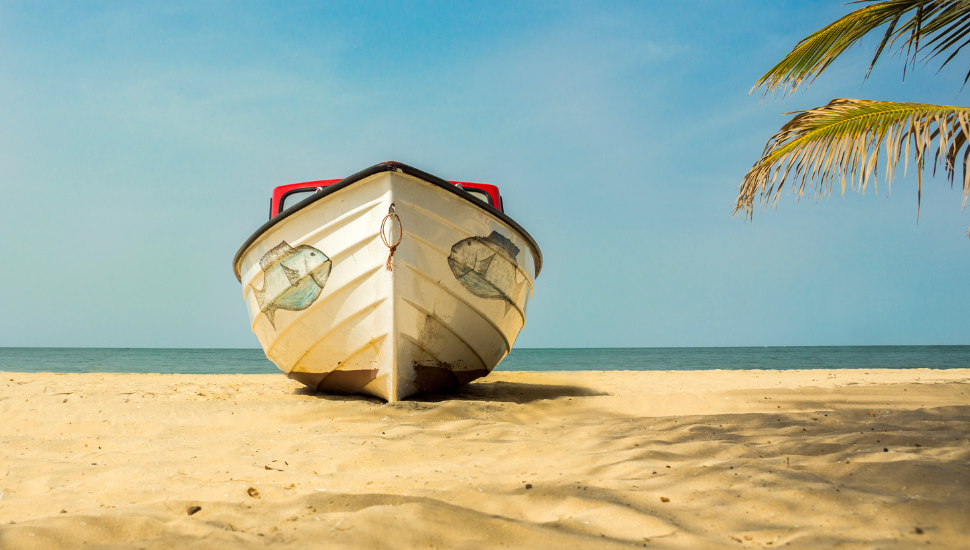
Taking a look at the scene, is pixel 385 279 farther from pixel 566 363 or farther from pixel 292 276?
pixel 566 363

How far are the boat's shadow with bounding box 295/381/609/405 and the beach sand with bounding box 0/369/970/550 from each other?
0.76 meters

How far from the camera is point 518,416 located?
157 inches

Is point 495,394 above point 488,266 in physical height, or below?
below

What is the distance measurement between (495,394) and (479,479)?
11.6 feet

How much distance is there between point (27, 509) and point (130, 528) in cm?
58

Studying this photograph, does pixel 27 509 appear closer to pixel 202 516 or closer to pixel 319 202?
pixel 202 516

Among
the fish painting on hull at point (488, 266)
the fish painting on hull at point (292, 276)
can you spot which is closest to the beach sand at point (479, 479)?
the fish painting on hull at point (292, 276)

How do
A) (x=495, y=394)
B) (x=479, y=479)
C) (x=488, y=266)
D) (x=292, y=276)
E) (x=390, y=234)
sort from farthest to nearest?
(x=495, y=394)
(x=488, y=266)
(x=292, y=276)
(x=390, y=234)
(x=479, y=479)

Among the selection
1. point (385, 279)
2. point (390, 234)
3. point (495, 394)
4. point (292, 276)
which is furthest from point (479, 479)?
point (495, 394)

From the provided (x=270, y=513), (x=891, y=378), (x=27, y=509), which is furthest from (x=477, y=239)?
(x=891, y=378)

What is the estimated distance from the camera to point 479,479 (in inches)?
84.8

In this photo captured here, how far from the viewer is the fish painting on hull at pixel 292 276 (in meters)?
4.18

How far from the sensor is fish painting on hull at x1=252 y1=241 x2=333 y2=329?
418cm

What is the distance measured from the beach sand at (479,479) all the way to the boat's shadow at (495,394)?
757 millimetres
